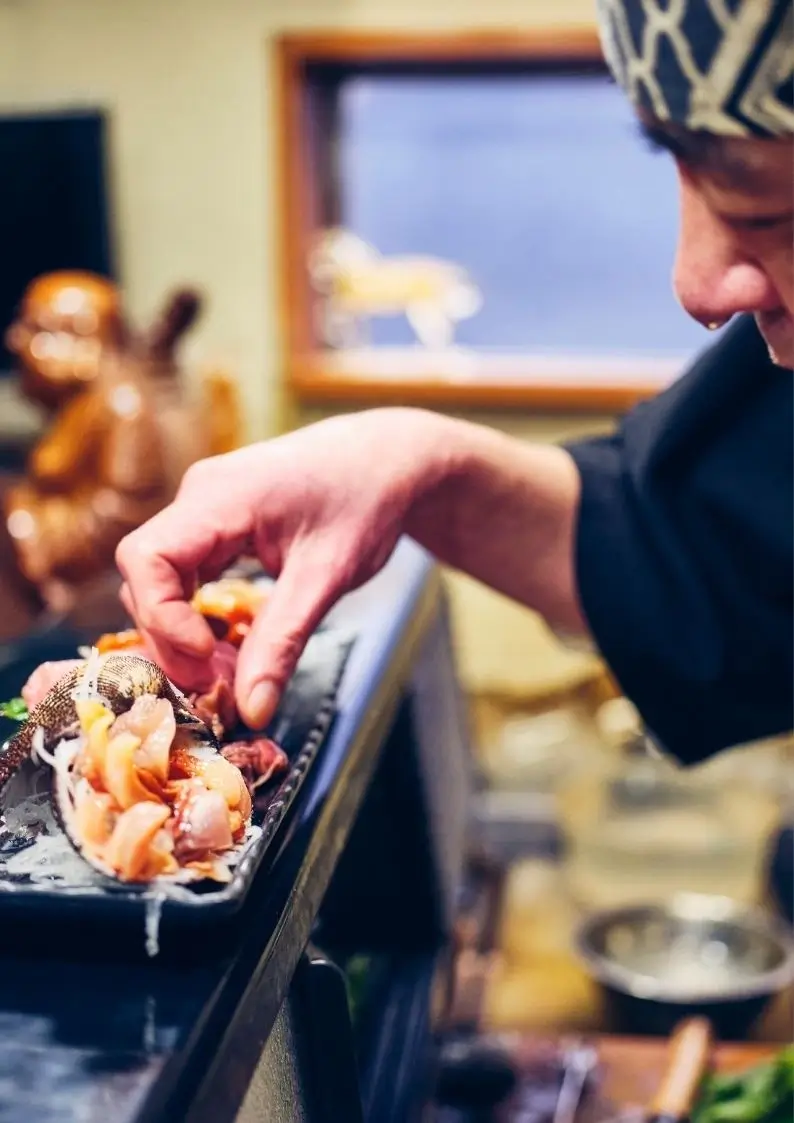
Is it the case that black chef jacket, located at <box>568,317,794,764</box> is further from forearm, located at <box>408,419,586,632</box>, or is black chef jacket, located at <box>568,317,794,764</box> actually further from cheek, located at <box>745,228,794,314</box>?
cheek, located at <box>745,228,794,314</box>

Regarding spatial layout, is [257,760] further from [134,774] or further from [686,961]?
[686,961]

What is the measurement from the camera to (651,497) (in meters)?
1.42

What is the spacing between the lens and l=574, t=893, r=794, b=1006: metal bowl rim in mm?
1708

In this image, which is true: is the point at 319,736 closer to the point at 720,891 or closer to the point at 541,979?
the point at 541,979

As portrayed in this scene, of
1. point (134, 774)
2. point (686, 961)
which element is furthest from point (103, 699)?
point (686, 961)

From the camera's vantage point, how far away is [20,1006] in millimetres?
624

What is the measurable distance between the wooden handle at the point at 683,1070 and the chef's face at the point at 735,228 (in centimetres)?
87

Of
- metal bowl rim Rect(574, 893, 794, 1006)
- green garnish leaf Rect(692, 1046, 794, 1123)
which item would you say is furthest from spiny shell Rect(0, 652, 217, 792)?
metal bowl rim Rect(574, 893, 794, 1006)

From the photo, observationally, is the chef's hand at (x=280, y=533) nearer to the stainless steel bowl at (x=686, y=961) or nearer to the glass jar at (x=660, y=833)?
the stainless steel bowl at (x=686, y=961)

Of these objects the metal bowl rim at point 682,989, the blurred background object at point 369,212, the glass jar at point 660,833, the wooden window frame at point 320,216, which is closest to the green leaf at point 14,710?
the metal bowl rim at point 682,989

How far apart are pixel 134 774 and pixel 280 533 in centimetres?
39

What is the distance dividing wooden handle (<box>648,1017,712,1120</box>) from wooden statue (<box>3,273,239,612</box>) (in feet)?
5.02

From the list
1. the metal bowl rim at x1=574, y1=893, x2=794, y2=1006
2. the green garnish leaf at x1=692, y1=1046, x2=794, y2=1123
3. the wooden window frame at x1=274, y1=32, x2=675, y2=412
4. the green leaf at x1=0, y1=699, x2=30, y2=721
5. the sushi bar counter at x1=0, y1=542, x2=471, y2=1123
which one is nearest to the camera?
the sushi bar counter at x1=0, y1=542, x2=471, y2=1123

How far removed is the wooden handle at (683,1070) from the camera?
1.35m
